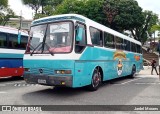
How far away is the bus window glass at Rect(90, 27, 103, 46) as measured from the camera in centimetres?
1080

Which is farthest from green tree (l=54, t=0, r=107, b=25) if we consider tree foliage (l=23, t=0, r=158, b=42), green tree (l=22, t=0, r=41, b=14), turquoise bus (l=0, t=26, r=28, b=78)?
turquoise bus (l=0, t=26, r=28, b=78)

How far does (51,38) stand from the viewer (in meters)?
9.50

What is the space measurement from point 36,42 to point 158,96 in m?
5.13

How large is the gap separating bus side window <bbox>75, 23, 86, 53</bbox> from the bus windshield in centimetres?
26

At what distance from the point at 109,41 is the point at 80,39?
382 centimetres

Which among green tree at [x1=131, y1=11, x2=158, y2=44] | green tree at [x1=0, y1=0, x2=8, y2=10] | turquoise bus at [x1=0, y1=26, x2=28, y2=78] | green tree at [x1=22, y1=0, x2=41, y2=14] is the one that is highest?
green tree at [x1=22, y1=0, x2=41, y2=14]

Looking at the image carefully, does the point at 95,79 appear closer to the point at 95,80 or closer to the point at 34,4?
the point at 95,80

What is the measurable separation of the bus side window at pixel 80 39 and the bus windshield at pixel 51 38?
256mm

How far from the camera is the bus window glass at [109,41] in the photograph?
12367 mm

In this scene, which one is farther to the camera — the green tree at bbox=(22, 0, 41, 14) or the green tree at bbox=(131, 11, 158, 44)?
the green tree at bbox=(22, 0, 41, 14)

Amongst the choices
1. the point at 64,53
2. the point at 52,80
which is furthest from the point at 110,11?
the point at 52,80

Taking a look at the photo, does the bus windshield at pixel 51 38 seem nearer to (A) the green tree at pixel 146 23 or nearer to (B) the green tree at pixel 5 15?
(B) the green tree at pixel 5 15

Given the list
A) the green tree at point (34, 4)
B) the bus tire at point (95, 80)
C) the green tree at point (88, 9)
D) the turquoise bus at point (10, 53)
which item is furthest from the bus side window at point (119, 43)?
the green tree at point (34, 4)

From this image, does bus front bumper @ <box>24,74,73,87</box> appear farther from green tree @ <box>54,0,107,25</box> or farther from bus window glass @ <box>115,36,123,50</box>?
green tree @ <box>54,0,107,25</box>
